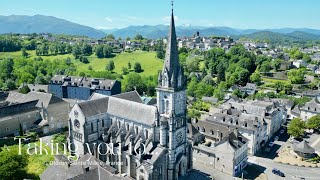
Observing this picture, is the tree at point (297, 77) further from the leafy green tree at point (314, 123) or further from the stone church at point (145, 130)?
the stone church at point (145, 130)

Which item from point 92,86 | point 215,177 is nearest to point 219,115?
point 215,177

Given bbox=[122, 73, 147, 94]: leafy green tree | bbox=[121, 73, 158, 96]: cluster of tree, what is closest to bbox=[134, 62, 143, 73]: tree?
bbox=[121, 73, 158, 96]: cluster of tree

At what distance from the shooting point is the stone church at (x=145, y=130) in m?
49.8

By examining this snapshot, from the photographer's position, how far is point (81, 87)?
112188 millimetres

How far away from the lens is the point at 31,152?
63625 millimetres

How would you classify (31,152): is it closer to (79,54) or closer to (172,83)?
(172,83)

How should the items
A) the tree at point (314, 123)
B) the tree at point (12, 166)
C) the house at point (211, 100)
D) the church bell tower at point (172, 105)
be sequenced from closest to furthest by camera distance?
the tree at point (12, 166) → the church bell tower at point (172, 105) → the tree at point (314, 123) → the house at point (211, 100)

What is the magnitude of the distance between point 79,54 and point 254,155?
14692 cm

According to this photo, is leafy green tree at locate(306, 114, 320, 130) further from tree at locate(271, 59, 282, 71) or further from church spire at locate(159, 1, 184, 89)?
tree at locate(271, 59, 282, 71)

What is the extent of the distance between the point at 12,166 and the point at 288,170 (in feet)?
175

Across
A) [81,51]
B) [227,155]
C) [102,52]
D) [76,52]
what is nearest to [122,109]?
[227,155]

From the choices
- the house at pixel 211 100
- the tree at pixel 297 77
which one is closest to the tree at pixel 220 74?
the tree at pixel 297 77

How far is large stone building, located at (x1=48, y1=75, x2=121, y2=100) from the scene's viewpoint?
109625mm

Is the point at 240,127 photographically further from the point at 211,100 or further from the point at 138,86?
the point at 138,86
